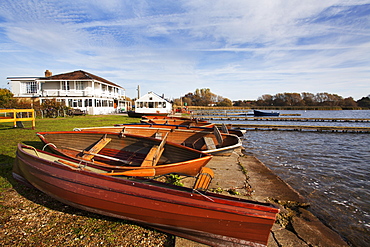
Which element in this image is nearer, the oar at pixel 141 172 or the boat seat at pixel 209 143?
the oar at pixel 141 172

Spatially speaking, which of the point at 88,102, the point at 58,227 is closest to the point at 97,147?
the point at 58,227

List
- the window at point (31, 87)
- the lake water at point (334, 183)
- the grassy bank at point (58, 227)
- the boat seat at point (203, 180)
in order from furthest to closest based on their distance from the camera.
Answer: the window at point (31, 87) < the lake water at point (334, 183) < the boat seat at point (203, 180) < the grassy bank at point (58, 227)

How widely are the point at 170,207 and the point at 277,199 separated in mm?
3285

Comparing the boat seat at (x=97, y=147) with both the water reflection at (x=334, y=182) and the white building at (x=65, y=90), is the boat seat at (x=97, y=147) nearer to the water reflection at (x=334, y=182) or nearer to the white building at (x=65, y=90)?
the water reflection at (x=334, y=182)

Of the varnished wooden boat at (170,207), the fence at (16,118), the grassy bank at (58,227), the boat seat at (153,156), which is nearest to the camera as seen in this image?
the varnished wooden boat at (170,207)

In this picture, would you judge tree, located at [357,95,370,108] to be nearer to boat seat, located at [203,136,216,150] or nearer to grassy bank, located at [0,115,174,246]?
boat seat, located at [203,136,216,150]

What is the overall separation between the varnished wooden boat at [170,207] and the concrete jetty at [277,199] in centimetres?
40

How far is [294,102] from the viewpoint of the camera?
470 feet

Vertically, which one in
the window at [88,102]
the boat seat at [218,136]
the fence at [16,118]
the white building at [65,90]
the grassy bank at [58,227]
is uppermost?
the white building at [65,90]

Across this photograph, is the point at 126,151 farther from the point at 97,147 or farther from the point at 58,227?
the point at 58,227

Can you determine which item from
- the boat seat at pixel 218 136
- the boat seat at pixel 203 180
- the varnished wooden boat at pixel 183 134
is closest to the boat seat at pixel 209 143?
the varnished wooden boat at pixel 183 134

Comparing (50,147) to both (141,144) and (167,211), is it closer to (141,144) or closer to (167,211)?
(141,144)

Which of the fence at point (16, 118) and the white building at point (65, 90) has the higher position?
the white building at point (65, 90)

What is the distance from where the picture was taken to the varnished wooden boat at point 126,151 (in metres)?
5.04
